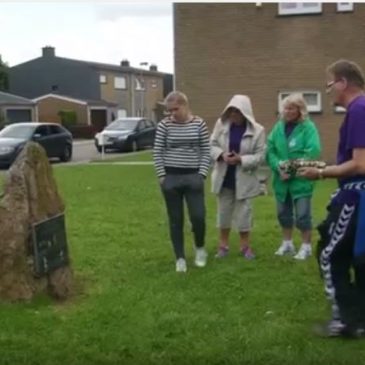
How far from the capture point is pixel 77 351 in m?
5.22

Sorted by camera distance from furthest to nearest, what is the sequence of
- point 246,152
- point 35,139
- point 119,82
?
point 119,82 → point 35,139 → point 246,152

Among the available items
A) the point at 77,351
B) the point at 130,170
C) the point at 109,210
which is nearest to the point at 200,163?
the point at 77,351

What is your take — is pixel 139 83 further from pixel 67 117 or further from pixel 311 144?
pixel 311 144

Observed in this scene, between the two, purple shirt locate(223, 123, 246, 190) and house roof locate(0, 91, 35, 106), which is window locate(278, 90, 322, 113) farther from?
house roof locate(0, 91, 35, 106)

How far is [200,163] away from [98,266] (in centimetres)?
147

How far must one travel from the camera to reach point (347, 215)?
17.5 feet

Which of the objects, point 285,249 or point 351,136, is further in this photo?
point 285,249

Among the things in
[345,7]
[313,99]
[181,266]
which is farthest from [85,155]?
[181,266]

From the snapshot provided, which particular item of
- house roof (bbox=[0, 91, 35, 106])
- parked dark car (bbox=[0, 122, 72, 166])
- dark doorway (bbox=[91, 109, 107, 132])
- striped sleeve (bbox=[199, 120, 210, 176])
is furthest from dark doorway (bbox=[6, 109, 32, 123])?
striped sleeve (bbox=[199, 120, 210, 176])

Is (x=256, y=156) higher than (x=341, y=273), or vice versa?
(x=256, y=156)

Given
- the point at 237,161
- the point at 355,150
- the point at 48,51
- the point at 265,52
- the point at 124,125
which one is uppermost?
the point at 48,51

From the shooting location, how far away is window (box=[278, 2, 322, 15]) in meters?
22.1

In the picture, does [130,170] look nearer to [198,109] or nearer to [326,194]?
[198,109]

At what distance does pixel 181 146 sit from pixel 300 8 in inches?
623
